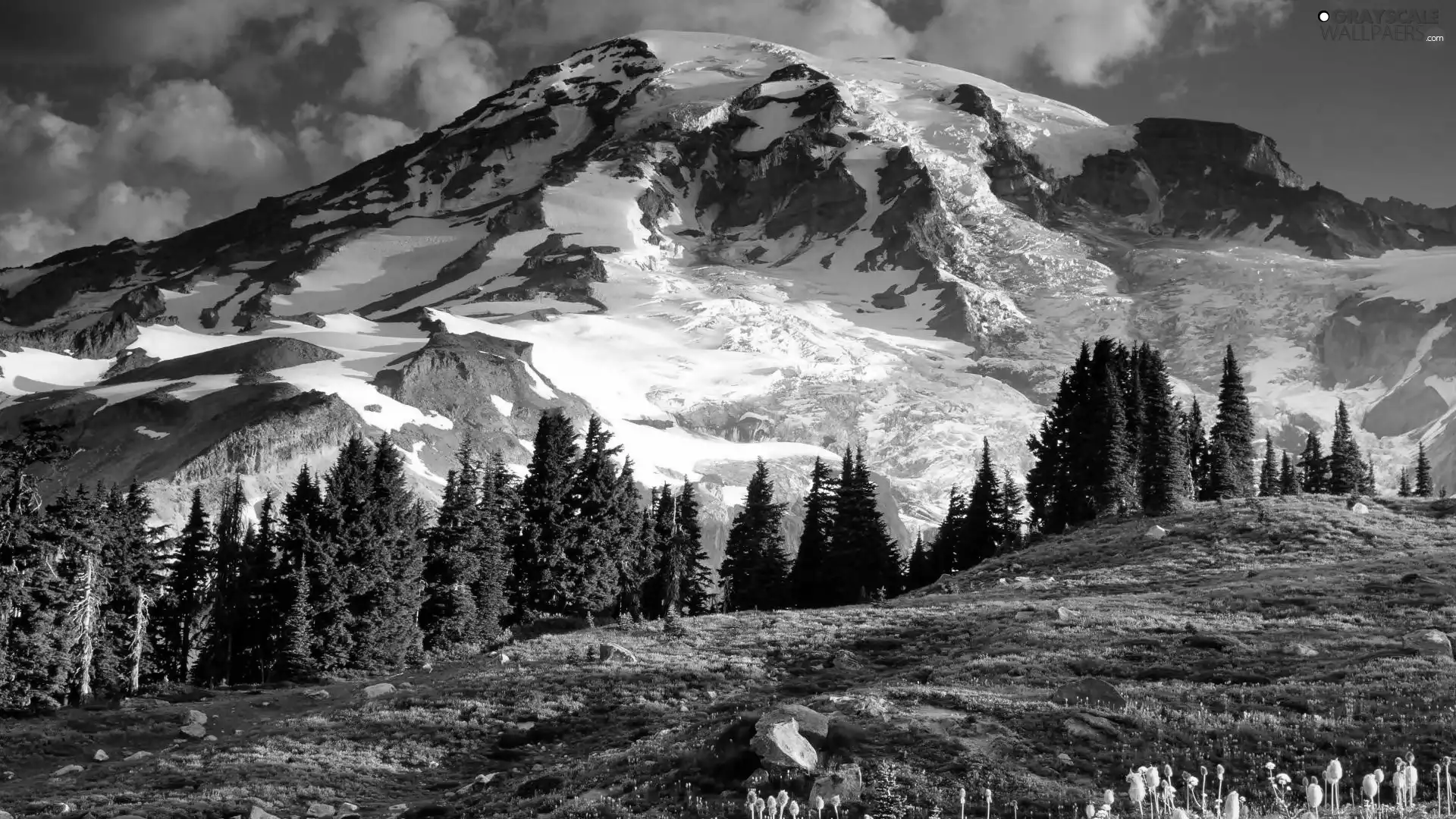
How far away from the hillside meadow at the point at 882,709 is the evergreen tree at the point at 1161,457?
16.5 metres

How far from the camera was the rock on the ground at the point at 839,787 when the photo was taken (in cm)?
2036

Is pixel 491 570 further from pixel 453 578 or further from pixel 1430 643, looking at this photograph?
pixel 1430 643

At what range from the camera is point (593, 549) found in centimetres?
7069

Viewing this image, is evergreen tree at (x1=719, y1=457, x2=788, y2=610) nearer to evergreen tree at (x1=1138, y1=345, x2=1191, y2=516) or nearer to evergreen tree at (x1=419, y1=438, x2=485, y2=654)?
evergreen tree at (x1=419, y1=438, x2=485, y2=654)

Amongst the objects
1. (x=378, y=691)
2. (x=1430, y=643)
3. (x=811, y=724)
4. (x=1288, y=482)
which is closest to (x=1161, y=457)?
(x=1288, y=482)

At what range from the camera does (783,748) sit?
21.8 m

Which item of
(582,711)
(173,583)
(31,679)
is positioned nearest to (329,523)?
(31,679)

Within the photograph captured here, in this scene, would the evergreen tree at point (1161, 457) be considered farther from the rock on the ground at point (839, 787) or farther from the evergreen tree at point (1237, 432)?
the rock on the ground at point (839, 787)

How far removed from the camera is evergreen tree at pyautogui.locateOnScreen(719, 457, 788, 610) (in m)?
86.2

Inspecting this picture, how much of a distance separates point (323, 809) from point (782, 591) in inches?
2336

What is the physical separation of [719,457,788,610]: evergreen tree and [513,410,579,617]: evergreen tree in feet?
62.6

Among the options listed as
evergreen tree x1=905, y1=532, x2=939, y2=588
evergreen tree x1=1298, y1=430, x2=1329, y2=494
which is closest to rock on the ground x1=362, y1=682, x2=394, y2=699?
evergreen tree x1=905, y1=532, x2=939, y2=588

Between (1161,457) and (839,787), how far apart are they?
204ft

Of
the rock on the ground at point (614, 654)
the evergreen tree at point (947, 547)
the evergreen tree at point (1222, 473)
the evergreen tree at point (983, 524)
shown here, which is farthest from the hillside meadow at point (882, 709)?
the evergreen tree at point (1222, 473)
